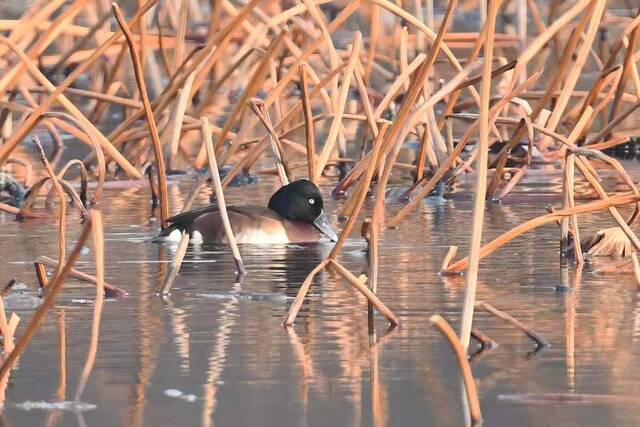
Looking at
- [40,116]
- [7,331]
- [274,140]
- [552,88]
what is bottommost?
[7,331]

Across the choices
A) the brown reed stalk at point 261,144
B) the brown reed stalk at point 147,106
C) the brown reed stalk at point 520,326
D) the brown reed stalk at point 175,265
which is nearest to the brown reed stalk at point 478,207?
the brown reed stalk at point 520,326

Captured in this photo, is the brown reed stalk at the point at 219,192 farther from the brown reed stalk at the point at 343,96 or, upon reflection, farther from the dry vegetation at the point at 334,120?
the brown reed stalk at the point at 343,96

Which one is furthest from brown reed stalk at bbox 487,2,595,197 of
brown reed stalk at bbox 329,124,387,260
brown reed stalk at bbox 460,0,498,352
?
brown reed stalk at bbox 460,0,498,352

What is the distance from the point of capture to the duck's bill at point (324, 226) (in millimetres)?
9414

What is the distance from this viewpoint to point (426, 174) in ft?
34.8

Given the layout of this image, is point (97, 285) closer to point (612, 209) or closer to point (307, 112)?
point (612, 209)

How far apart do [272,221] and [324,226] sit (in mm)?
303

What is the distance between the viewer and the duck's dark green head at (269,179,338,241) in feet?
30.9

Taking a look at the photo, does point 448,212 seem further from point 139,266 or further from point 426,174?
point 139,266

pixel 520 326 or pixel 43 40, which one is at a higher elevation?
pixel 43 40

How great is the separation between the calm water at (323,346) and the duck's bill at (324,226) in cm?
79

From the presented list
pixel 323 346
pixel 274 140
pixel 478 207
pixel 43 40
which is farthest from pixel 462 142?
pixel 478 207

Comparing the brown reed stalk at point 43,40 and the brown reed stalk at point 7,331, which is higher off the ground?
the brown reed stalk at point 43,40

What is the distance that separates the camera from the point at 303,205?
371 inches
